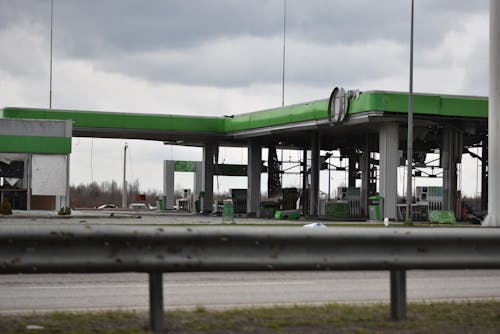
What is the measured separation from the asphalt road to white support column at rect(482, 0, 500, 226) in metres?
16.3

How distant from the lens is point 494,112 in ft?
97.9

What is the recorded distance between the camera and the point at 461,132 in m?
43.7

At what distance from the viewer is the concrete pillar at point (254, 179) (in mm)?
54656

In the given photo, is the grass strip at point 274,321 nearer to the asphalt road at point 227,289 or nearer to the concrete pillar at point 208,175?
the asphalt road at point 227,289

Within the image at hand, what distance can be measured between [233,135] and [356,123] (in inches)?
540

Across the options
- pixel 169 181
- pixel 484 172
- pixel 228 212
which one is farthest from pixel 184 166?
pixel 228 212

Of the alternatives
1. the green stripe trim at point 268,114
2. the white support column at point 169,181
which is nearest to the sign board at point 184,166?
the white support column at point 169,181

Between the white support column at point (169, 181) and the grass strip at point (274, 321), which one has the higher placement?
the white support column at point (169, 181)

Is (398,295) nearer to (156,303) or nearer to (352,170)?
(156,303)

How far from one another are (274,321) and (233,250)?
106 cm

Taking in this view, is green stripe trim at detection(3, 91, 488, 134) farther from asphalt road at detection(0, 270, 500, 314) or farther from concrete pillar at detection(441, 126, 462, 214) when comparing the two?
asphalt road at detection(0, 270, 500, 314)

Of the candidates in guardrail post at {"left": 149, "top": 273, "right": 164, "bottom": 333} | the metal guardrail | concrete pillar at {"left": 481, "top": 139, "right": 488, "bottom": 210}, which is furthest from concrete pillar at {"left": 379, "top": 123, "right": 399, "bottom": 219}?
guardrail post at {"left": 149, "top": 273, "right": 164, "bottom": 333}

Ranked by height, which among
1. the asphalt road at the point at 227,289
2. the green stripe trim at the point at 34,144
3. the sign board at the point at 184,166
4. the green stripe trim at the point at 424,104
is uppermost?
the green stripe trim at the point at 424,104

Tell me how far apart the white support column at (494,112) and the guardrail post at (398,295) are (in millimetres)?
22474
